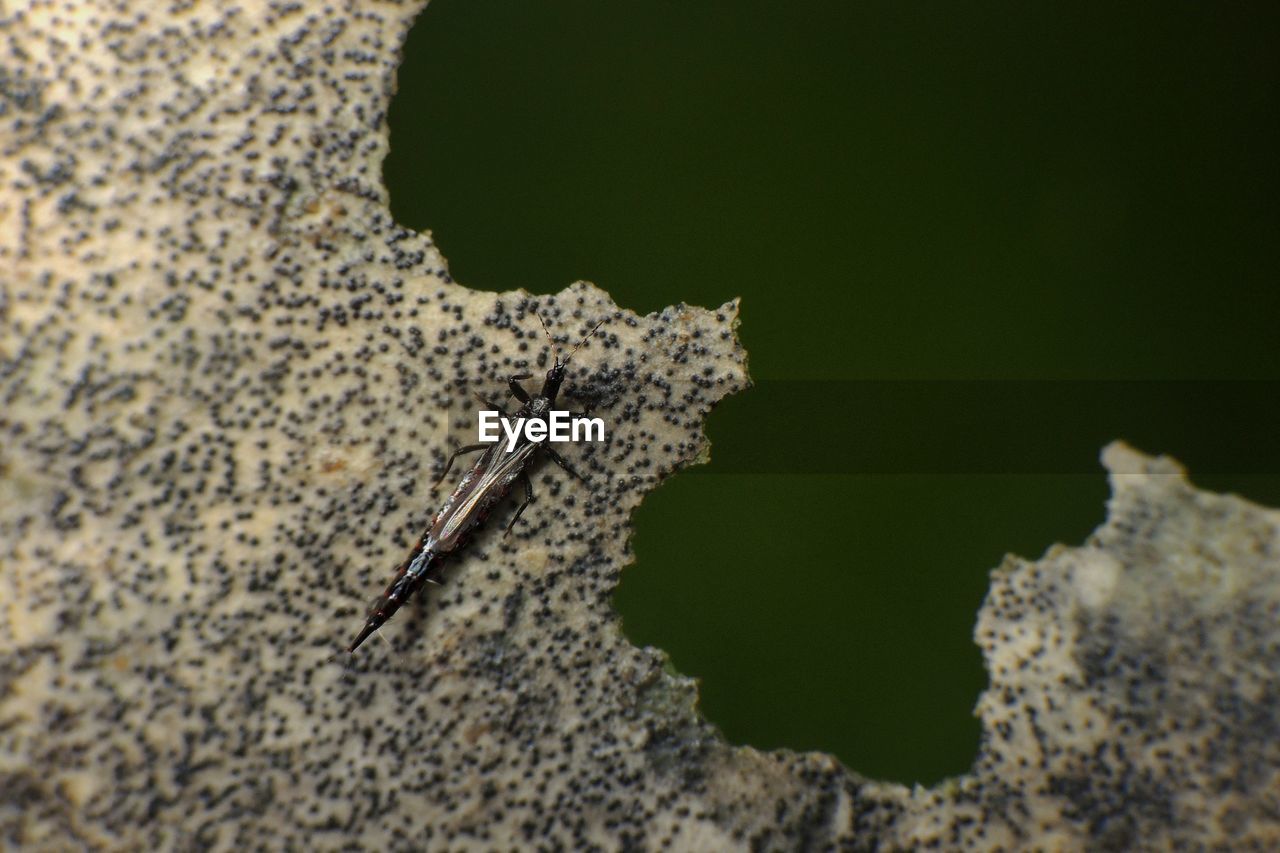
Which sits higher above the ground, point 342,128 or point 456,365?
point 342,128

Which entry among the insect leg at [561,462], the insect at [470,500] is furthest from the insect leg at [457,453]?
the insect leg at [561,462]

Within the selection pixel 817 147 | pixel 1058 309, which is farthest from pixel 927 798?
pixel 817 147

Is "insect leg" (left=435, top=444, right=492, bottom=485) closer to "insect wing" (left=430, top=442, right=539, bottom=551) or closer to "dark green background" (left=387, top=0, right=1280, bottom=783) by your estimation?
"insect wing" (left=430, top=442, right=539, bottom=551)

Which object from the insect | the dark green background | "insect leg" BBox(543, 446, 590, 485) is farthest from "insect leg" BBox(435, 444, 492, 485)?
the dark green background

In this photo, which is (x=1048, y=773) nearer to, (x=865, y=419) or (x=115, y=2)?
(x=865, y=419)

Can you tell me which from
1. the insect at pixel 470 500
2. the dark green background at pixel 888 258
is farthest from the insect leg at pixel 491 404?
the dark green background at pixel 888 258

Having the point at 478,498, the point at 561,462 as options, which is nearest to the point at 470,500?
the point at 478,498

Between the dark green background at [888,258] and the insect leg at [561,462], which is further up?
the dark green background at [888,258]

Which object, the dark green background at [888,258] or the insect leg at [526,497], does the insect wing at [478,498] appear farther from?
the dark green background at [888,258]
